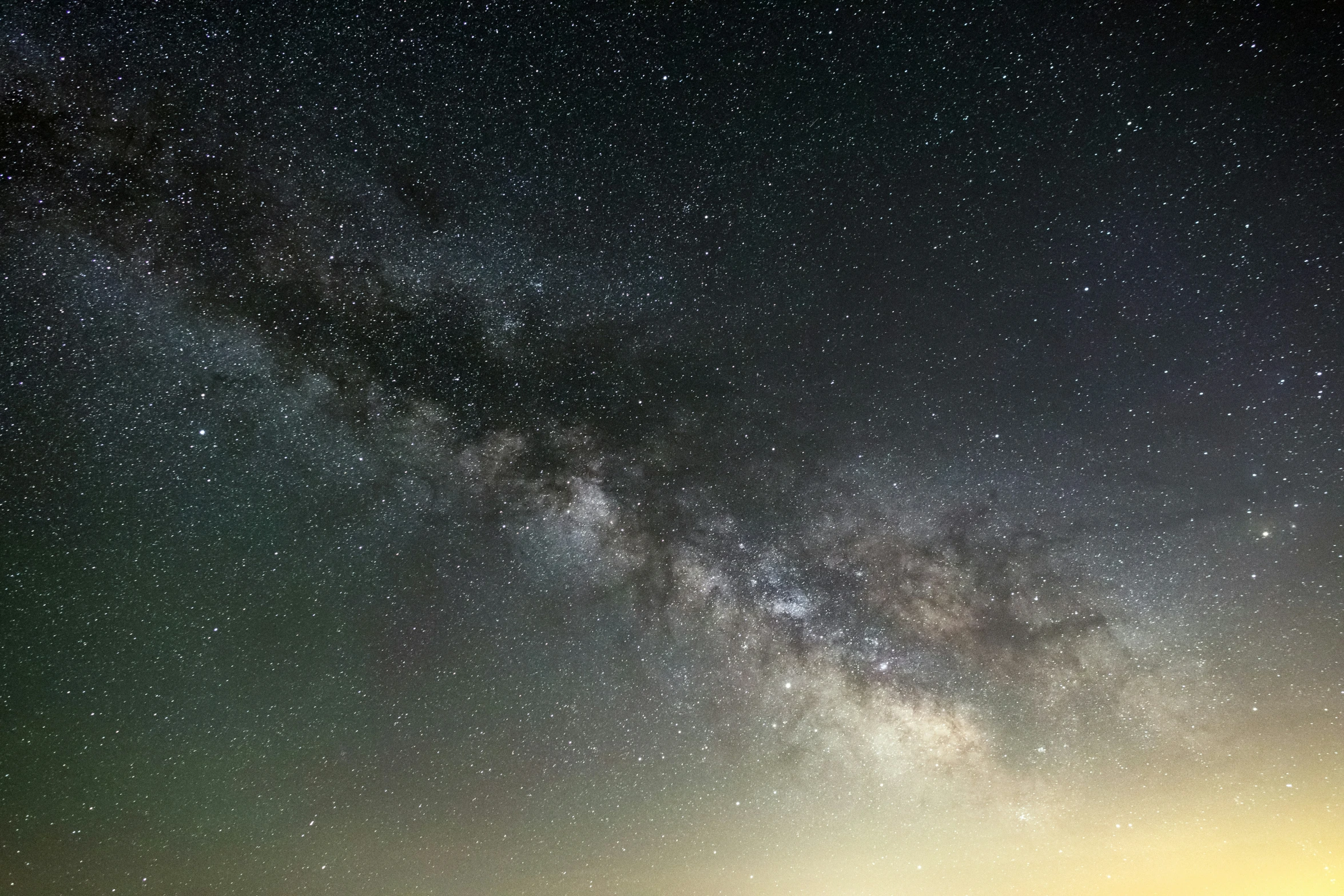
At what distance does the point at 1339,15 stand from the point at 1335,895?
96.6 metres

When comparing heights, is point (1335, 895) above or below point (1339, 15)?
below

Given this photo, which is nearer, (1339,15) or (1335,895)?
(1339,15)

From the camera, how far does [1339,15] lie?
8016 mm

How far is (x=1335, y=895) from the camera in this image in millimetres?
73938
